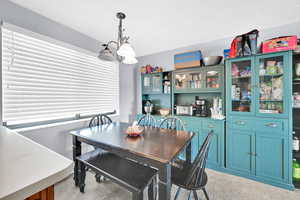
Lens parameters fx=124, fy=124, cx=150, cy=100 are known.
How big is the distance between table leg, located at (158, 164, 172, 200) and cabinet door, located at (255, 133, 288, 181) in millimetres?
1653

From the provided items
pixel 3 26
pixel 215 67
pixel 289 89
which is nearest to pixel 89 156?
pixel 3 26

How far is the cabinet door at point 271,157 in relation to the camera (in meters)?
1.68

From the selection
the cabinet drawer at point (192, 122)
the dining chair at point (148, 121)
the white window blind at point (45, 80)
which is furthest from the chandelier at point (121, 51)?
the cabinet drawer at point (192, 122)

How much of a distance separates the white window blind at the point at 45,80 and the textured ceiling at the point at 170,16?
0.49 metres

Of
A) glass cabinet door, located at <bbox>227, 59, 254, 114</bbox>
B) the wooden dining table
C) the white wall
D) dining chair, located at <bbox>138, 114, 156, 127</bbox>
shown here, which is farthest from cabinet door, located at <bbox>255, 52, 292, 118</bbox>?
the white wall

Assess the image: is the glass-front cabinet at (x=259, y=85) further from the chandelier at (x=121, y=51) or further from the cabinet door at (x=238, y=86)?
the chandelier at (x=121, y=51)

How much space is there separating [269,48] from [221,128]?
52.8 inches

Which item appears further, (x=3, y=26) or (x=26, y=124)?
(x=26, y=124)

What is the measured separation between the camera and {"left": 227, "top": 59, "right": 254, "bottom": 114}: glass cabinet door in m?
1.96

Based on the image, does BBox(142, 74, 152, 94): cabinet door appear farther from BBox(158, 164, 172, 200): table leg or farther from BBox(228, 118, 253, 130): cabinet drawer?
BBox(158, 164, 172, 200): table leg

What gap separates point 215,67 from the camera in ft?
7.27

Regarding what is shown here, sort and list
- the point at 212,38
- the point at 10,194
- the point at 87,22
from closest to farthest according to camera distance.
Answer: the point at 10,194, the point at 87,22, the point at 212,38

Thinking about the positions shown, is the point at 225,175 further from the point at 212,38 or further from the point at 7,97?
the point at 7,97

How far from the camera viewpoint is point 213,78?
229 cm
